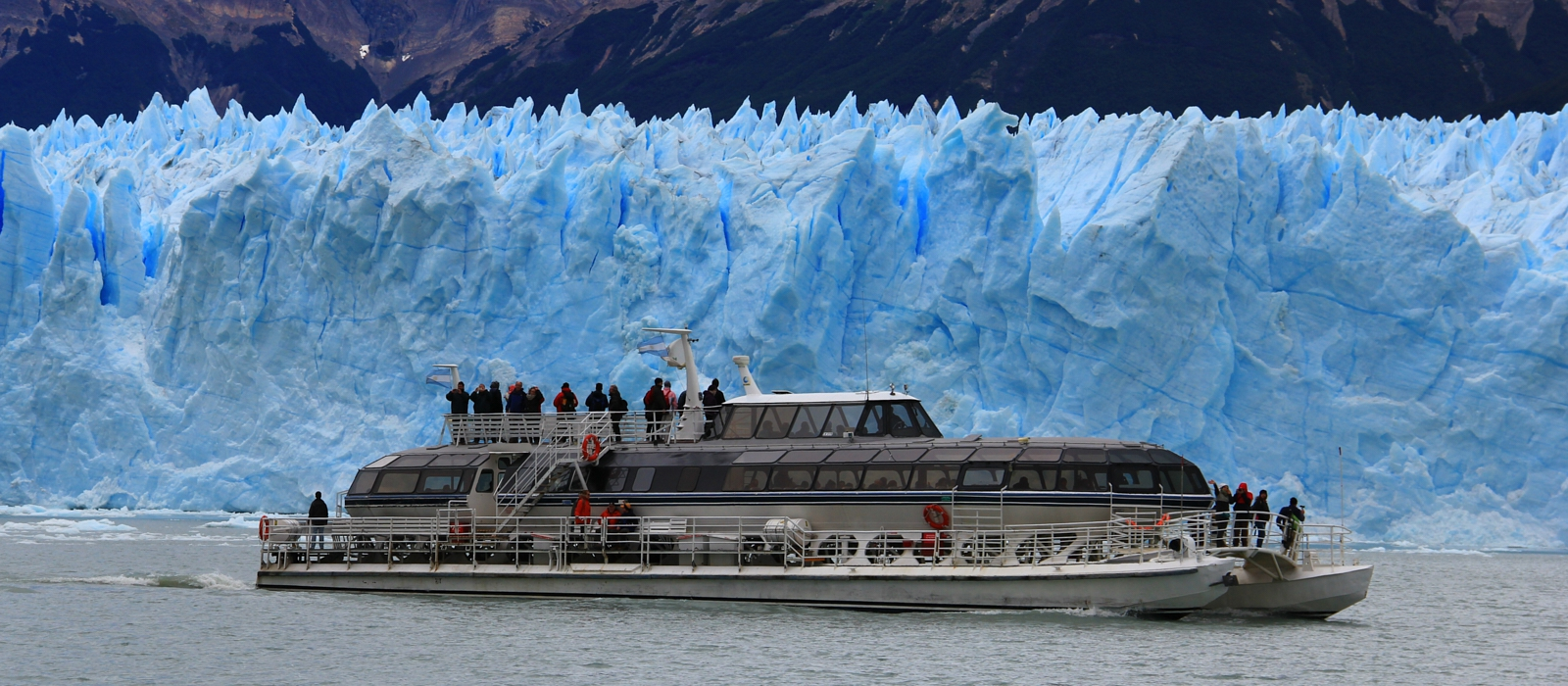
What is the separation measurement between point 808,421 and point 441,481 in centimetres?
569

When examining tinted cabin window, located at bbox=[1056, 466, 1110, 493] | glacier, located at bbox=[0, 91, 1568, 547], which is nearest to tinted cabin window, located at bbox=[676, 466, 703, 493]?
tinted cabin window, located at bbox=[1056, 466, 1110, 493]

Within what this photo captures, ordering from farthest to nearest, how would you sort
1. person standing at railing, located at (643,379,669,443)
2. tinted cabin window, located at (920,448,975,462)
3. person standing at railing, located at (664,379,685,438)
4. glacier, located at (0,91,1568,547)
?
glacier, located at (0,91,1568,547) → person standing at railing, located at (643,379,669,443) → person standing at railing, located at (664,379,685,438) → tinted cabin window, located at (920,448,975,462)

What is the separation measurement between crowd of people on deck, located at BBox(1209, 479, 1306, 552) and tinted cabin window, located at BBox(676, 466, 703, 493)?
728 centimetres

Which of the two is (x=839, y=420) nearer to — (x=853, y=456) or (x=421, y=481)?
(x=853, y=456)

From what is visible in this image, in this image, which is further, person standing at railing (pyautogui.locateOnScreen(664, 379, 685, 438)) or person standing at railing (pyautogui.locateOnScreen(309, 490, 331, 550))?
person standing at railing (pyautogui.locateOnScreen(664, 379, 685, 438))

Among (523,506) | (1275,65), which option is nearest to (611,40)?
(1275,65)

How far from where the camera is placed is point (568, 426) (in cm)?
2439

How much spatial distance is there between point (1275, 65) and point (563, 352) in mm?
66984

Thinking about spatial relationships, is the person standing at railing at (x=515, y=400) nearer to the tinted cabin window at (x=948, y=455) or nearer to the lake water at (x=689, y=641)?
the lake water at (x=689, y=641)

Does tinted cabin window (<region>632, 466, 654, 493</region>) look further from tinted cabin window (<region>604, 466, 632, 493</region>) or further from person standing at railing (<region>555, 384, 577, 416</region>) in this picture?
person standing at railing (<region>555, 384, 577, 416</region>)

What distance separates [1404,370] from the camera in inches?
1389

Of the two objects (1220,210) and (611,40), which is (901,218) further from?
(611,40)

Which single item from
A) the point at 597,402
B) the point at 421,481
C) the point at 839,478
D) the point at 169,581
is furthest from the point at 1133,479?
the point at 169,581

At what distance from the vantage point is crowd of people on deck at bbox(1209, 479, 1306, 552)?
20828 millimetres
